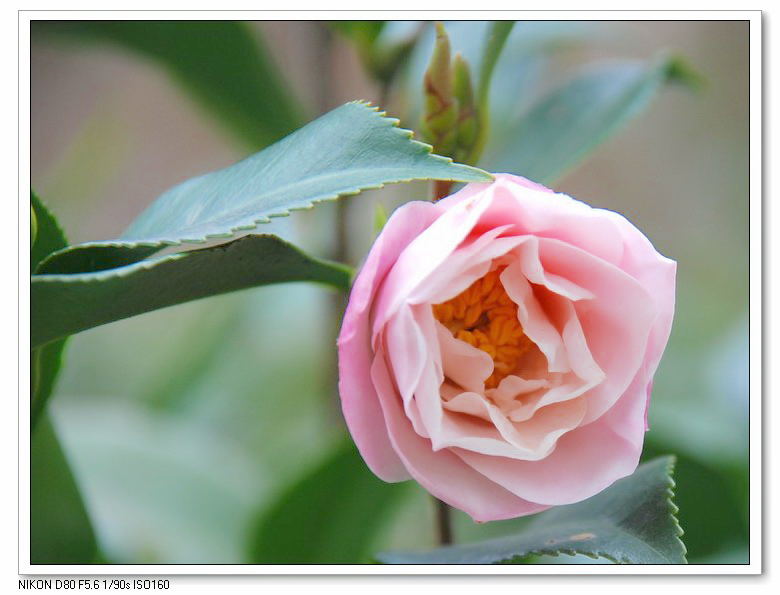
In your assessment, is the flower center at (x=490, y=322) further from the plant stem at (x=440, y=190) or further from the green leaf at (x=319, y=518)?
the green leaf at (x=319, y=518)

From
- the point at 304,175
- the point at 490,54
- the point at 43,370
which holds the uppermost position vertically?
the point at 490,54

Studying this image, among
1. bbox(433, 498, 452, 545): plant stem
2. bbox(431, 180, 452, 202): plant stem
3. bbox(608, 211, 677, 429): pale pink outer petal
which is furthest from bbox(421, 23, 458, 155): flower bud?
bbox(433, 498, 452, 545): plant stem

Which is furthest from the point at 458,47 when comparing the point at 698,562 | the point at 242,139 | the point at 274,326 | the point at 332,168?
the point at 274,326

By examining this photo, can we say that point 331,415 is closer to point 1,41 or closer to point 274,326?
point 274,326

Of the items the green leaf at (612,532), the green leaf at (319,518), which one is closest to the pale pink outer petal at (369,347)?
the green leaf at (612,532)

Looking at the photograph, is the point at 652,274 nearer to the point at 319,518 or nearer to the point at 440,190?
the point at 440,190

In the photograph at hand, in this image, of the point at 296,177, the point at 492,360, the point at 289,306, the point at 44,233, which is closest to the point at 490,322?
the point at 492,360
